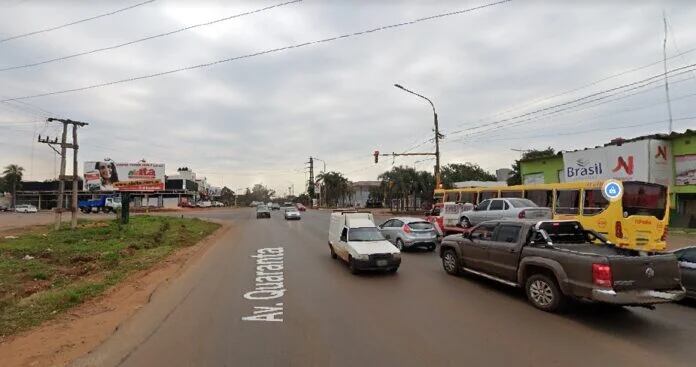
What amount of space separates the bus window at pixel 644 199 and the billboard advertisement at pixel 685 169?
12497 mm

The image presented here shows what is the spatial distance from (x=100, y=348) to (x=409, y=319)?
4.78m

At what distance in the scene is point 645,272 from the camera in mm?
7488

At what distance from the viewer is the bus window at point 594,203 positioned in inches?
616

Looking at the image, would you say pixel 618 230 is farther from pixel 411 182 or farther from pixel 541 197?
pixel 411 182

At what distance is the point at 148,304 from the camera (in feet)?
30.2

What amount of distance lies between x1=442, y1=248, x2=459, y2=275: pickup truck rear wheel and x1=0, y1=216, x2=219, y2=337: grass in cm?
868

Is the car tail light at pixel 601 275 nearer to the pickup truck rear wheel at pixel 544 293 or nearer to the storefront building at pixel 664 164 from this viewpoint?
the pickup truck rear wheel at pixel 544 293

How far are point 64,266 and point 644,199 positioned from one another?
19045 millimetres

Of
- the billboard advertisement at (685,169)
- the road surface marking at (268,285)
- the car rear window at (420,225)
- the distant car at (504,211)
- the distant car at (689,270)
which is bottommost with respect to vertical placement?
the road surface marking at (268,285)

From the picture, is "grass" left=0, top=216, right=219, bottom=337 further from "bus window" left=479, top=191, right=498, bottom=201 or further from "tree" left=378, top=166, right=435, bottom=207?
"tree" left=378, top=166, right=435, bottom=207

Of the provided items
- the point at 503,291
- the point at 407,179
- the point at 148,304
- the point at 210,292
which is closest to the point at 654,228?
the point at 503,291

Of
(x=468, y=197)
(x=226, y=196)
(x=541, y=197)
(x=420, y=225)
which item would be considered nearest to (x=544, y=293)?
(x=420, y=225)

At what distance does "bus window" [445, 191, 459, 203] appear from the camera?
2483cm

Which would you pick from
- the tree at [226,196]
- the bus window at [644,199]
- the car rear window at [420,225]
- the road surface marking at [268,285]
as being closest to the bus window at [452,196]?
the car rear window at [420,225]
